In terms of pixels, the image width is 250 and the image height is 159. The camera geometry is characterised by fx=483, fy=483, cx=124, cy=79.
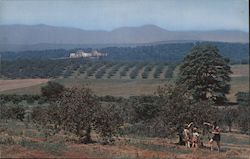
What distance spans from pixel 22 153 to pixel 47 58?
86.9 meters

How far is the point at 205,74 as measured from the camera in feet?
254

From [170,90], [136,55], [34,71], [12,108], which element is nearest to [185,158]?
[170,90]

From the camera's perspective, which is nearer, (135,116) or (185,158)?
(185,158)

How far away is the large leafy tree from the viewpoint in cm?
7519

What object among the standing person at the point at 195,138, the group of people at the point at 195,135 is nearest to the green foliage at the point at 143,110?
the group of people at the point at 195,135

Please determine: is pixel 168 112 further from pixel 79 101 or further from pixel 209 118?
pixel 79 101

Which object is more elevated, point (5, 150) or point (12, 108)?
point (5, 150)

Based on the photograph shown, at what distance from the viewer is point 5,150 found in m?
17.3

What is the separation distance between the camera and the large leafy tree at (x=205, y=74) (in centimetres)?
7519

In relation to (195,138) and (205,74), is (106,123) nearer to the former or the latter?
(195,138)

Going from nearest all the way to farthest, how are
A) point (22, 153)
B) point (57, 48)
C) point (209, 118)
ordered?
point (22, 153) < point (209, 118) < point (57, 48)

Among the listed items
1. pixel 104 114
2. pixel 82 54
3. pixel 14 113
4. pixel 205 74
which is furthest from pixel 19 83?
pixel 104 114

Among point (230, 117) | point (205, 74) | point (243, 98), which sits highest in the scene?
point (205, 74)

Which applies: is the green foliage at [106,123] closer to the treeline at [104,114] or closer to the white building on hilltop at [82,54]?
the treeline at [104,114]
